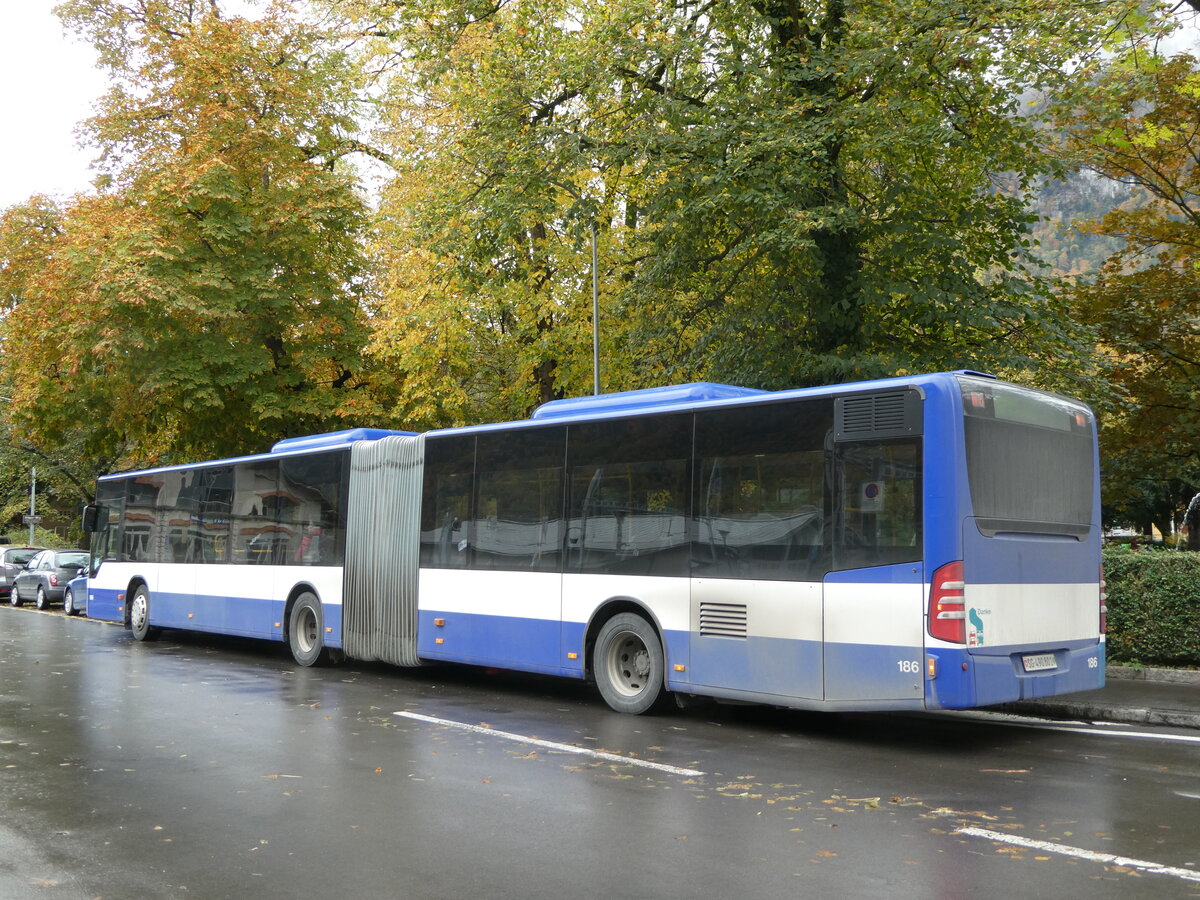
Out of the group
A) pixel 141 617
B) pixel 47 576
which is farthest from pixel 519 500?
pixel 47 576

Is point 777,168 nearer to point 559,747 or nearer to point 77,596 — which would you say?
point 559,747

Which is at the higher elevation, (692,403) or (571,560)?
(692,403)

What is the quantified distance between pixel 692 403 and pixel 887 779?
171 inches

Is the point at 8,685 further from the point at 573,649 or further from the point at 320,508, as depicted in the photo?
the point at 573,649

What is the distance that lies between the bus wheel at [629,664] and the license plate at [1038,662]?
3.42 metres

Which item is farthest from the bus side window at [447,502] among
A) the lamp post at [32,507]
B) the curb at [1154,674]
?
the lamp post at [32,507]

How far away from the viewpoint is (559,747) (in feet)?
31.4

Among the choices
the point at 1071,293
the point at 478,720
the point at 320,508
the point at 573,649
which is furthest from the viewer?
the point at 1071,293

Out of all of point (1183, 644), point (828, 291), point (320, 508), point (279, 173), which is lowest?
point (1183, 644)

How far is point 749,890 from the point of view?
546 cm

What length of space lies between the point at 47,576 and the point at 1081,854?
104ft

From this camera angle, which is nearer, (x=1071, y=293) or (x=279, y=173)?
(x=1071, y=293)

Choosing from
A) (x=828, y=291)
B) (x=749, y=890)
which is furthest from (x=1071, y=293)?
(x=749, y=890)

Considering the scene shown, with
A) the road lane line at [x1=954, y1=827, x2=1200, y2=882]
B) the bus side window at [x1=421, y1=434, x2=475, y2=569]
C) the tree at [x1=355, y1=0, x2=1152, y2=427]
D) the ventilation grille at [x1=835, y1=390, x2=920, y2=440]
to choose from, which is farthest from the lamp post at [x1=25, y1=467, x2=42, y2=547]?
the road lane line at [x1=954, y1=827, x2=1200, y2=882]
